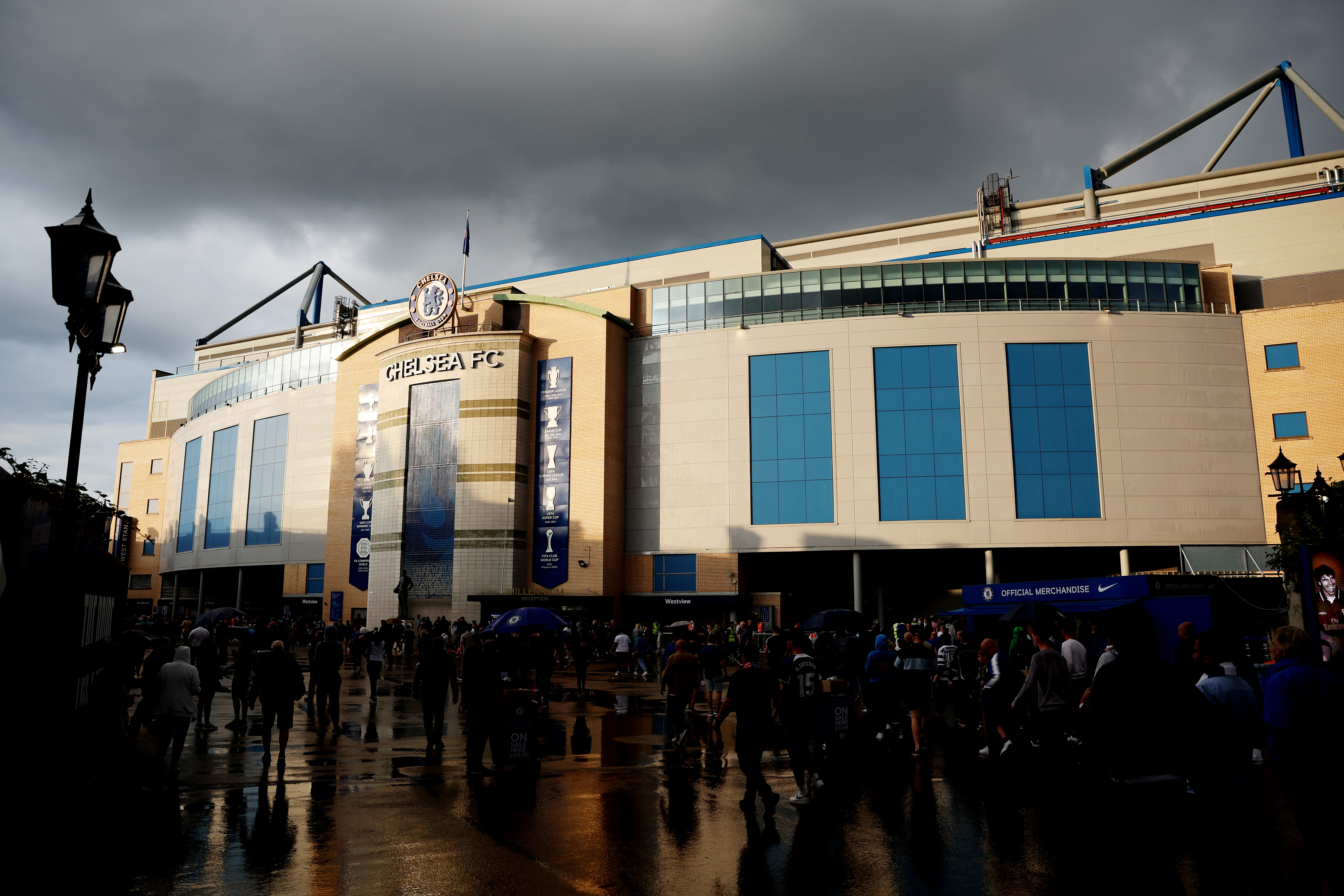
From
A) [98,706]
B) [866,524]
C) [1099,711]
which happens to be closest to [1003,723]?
[1099,711]

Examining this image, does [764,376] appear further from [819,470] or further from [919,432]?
[919,432]

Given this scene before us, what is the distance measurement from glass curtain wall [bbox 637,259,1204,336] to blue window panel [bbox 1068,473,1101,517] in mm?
9032

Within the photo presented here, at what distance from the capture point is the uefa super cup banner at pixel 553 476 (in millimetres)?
46531

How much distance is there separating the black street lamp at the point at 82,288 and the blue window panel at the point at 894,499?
128 ft

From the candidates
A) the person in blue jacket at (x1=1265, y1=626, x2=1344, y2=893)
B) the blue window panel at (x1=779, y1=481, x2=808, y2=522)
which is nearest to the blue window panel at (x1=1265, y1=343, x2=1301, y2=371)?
the blue window panel at (x1=779, y1=481, x2=808, y2=522)

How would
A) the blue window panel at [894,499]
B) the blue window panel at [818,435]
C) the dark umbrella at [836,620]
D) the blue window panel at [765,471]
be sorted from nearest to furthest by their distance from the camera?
the dark umbrella at [836,620] → the blue window panel at [894,499] → the blue window panel at [818,435] → the blue window panel at [765,471]

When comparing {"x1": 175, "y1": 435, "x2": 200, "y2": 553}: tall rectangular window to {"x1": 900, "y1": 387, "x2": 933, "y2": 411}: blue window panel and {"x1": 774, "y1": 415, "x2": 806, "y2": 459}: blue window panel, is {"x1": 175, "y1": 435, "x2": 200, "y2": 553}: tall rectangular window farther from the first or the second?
{"x1": 900, "y1": 387, "x2": 933, "y2": 411}: blue window panel

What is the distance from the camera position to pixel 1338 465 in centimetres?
4084

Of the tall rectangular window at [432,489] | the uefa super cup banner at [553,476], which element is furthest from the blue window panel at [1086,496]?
the tall rectangular window at [432,489]

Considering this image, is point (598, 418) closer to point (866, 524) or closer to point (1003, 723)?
point (866, 524)

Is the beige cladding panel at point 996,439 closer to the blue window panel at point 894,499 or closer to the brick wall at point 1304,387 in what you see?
the blue window panel at point 894,499

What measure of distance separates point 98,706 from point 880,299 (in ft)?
137

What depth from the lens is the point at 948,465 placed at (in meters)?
43.9

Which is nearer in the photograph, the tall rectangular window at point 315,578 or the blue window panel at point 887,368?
the blue window panel at point 887,368
